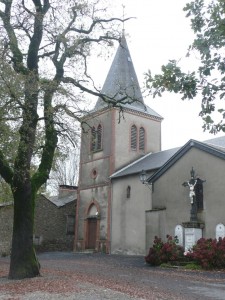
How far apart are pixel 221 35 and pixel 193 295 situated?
6.77m

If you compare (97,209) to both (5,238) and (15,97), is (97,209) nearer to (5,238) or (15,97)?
(5,238)

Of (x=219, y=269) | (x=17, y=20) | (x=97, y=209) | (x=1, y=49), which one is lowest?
(x=219, y=269)

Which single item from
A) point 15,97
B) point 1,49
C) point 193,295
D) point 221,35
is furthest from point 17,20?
point 193,295

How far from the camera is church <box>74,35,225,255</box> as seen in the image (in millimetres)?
19812

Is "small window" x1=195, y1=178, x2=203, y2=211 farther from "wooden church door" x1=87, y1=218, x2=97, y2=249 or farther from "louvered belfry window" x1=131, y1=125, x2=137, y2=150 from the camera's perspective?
"wooden church door" x1=87, y1=218, x2=97, y2=249

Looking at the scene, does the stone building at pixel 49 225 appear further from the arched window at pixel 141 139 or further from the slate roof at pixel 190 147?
the slate roof at pixel 190 147

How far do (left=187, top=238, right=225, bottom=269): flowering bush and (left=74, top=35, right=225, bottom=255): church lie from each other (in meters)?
1.92

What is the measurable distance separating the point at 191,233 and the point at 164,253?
1843 mm

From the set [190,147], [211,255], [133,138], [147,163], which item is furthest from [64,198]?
[211,255]

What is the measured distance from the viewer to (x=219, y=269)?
16.6 m

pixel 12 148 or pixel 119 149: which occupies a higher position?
A: pixel 119 149

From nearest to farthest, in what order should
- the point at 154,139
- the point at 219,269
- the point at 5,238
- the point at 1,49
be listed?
the point at 1,49 → the point at 219,269 → the point at 5,238 → the point at 154,139

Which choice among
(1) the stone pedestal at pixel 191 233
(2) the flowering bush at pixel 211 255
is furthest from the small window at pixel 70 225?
(2) the flowering bush at pixel 211 255

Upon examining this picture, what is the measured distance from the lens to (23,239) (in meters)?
13.1
